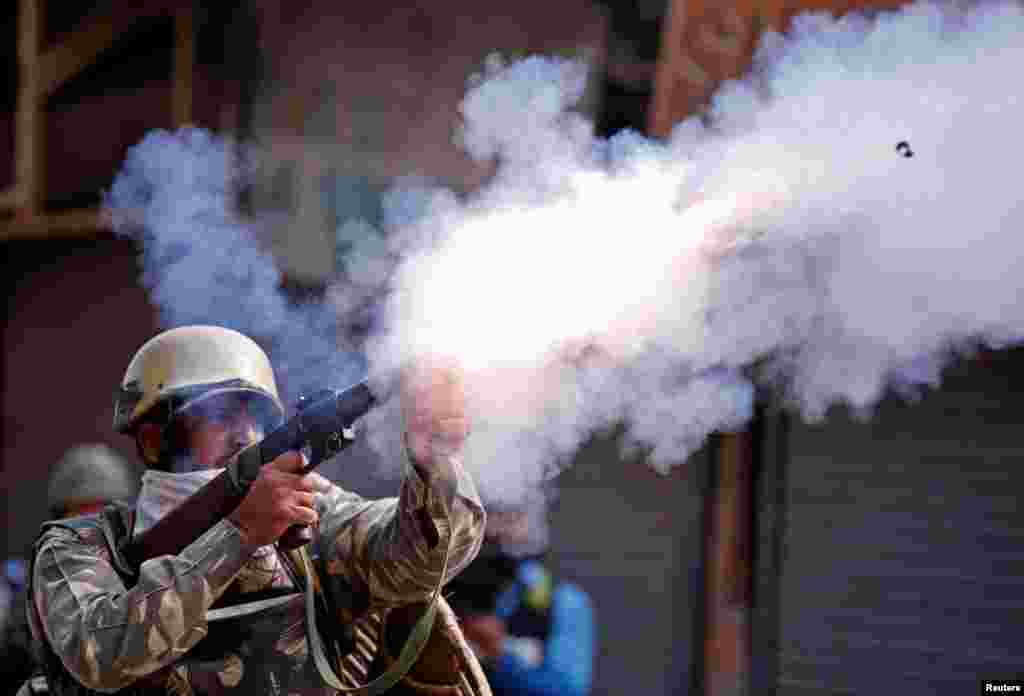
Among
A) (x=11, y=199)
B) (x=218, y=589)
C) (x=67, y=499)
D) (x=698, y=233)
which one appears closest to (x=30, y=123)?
(x=11, y=199)

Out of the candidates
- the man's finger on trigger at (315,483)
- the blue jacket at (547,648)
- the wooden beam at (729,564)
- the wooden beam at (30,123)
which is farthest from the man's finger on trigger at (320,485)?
the wooden beam at (30,123)

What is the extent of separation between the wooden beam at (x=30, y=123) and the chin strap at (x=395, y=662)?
8.34 meters

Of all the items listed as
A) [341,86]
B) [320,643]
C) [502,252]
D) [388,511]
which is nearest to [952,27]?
[502,252]

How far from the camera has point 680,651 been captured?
8.48 meters

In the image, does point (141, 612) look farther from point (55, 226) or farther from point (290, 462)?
point (55, 226)

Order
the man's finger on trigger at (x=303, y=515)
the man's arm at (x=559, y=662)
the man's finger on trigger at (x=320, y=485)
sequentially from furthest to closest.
Result: the man's arm at (x=559, y=662)
the man's finger on trigger at (x=320, y=485)
the man's finger on trigger at (x=303, y=515)

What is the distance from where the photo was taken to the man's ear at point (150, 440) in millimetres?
4117

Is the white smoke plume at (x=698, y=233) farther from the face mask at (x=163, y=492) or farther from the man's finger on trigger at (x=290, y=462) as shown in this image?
the face mask at (x=163, y=492)

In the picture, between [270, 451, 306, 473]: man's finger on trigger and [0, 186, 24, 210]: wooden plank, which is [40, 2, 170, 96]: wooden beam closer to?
[0, 186, 24, 210]: wooden plank

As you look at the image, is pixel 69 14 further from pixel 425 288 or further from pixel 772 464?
pixel 425 288

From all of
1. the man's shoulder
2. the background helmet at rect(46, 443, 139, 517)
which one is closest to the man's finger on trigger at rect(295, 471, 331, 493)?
the man's shoulder

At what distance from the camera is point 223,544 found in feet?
11.7

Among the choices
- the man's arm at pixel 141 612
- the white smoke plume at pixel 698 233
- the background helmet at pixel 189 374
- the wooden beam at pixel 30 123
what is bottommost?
the man's arm at pixel 141 612

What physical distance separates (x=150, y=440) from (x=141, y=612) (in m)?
0.80
